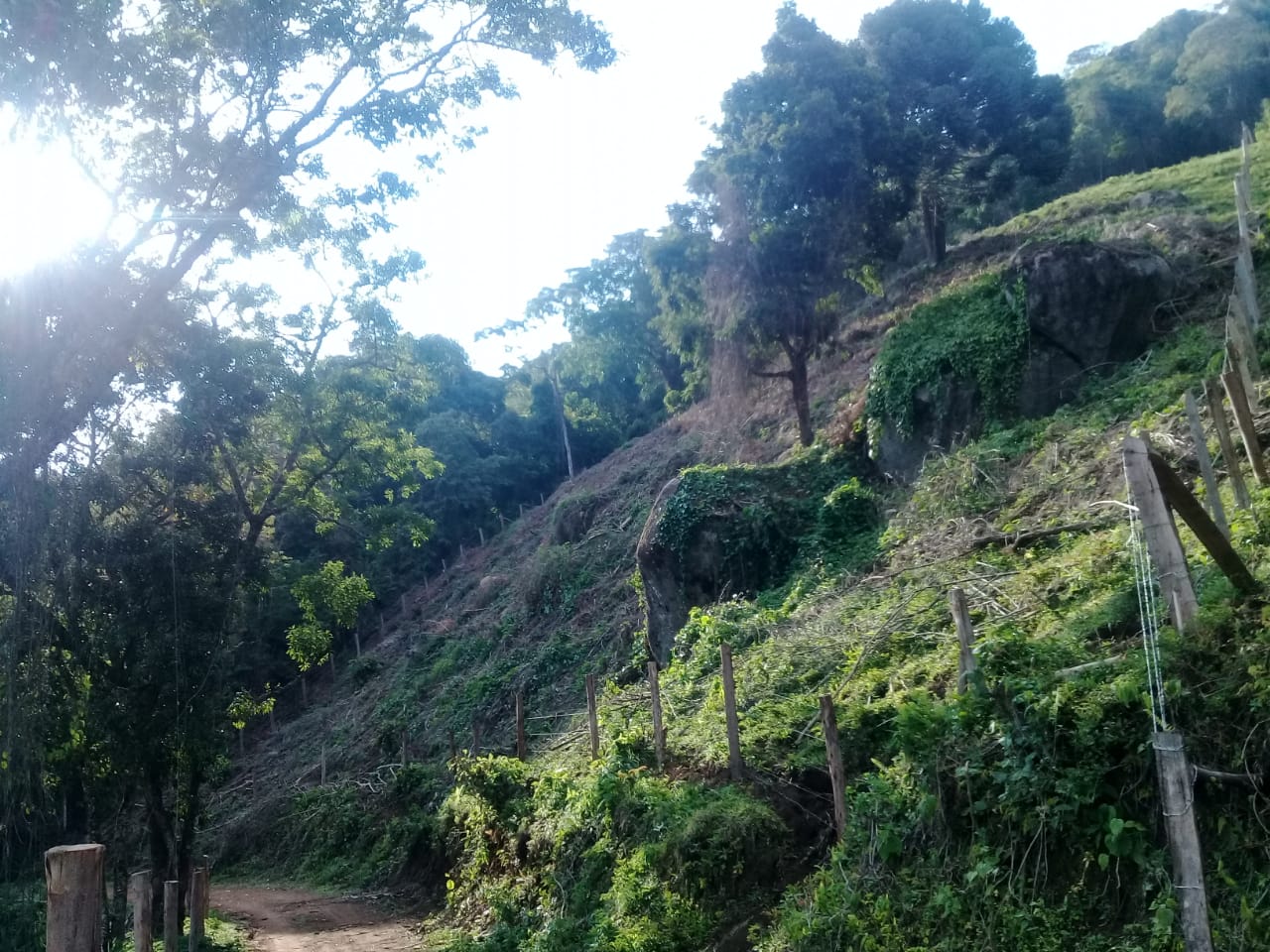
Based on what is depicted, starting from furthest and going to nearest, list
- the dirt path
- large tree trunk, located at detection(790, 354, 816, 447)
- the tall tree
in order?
the tall tree → large tree trunk, located at detection(790, 354, 816, 447) → the dirt path

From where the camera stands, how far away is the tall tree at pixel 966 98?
26.0m

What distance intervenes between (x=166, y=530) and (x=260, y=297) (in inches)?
235

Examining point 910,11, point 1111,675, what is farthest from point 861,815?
point 910,11

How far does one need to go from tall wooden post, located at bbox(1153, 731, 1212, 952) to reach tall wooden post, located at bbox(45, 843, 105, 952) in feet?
14.8

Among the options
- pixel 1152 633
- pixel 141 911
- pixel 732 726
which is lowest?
pixel 141 911

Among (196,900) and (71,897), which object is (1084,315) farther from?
(71,897)

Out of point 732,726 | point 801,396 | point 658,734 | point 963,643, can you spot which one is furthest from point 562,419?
point 963,643

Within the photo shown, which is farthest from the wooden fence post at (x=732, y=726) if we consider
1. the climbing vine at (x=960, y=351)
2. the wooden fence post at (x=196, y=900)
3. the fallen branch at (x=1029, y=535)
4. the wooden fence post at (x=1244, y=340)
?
the climbing vine at (x=960, y=351)

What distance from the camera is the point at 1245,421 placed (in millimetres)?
8742

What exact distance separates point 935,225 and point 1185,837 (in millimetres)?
24235

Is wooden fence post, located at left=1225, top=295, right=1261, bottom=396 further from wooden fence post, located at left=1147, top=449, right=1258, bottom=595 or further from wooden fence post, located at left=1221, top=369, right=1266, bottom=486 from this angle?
wooden fence post, located at left=1147, top=449, right=1258, bottom=595

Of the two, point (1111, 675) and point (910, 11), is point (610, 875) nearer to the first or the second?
point (1111, 675)

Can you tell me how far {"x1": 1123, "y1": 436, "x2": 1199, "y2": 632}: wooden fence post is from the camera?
5.70 meters

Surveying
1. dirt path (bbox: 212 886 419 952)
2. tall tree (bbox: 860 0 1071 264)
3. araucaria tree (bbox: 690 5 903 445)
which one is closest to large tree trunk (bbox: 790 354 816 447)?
araucaria tree (bbox: 690 5 903 445)
